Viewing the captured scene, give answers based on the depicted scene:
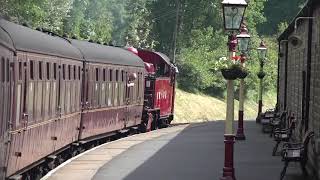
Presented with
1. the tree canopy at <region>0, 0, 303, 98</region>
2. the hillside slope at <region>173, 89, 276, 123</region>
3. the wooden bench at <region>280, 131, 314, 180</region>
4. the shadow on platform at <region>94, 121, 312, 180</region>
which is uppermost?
the tree canopy at <region>0, 0, 303, 98</region>

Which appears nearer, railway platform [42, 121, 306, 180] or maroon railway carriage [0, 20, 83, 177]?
maroon railway carriage [0, 20, 83, 177]

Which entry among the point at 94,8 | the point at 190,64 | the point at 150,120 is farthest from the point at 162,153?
the point at 94,8

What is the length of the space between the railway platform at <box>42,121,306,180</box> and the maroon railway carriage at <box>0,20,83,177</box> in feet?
2.73

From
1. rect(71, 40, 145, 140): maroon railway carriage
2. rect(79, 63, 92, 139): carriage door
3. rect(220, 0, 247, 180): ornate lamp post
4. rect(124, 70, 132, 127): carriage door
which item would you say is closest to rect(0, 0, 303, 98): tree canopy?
rect(71, 40, 145, 140): maroon railway carriage

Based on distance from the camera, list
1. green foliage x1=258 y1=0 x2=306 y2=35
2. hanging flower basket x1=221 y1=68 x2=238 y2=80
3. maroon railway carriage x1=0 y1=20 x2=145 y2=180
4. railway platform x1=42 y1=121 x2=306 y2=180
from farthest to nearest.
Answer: green foliage x1=258 y1=0 x2=306 y2=35 < railway platform x1=42 y1=121 x2=306 y2=180 < hanging flower basket x1=221 y1=68 x2=238 y2=80 < maroon railway carriage x1=0 y1=20 x2=145 y2=180

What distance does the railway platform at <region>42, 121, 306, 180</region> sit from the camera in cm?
1562

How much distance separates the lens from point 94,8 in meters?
182

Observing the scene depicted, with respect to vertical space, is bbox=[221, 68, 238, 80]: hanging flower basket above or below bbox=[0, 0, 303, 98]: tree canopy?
below

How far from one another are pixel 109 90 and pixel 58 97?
785 centimetres

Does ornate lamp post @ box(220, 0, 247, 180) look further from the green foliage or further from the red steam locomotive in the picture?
the green foliage

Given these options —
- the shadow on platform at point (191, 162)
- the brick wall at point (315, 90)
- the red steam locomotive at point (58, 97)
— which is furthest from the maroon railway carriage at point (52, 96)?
the brick wall at point (315, 90)

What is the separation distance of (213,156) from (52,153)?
526 cm

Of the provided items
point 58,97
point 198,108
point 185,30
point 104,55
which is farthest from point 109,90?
point 185,30

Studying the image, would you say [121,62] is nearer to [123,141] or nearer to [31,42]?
[123,141]
